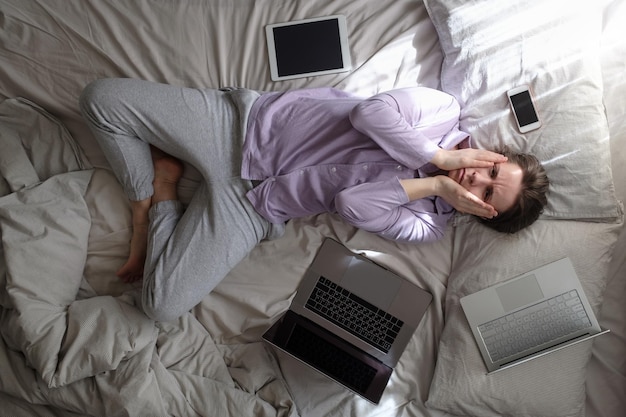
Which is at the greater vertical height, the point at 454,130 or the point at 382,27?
the point at 382,27

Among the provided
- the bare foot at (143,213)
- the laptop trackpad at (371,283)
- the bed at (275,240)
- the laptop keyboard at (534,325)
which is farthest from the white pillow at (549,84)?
the bare foot at (143,213)

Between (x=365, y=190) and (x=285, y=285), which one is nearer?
(x=365, y=190)

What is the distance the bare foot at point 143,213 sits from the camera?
1.45 metres

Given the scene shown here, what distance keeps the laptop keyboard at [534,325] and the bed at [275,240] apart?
49 mm

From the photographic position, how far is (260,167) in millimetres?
1400

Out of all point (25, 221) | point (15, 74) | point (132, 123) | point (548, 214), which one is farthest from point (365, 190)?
point (15, 74)

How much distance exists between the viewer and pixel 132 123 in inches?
53.2

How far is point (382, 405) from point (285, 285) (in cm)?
42

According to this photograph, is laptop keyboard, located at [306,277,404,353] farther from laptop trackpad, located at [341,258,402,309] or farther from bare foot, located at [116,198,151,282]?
bare foot, located at [116,198,151,282]

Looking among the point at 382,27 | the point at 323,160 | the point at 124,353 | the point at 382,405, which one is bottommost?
the point at 382,405

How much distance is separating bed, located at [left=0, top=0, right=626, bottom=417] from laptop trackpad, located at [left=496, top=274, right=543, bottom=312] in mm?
34

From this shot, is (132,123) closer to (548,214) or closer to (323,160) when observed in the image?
(323,160)

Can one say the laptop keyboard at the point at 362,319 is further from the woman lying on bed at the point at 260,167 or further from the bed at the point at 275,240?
the woman lying on bed at the point at 260,167

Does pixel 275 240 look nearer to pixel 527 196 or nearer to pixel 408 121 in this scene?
pixel 408 121
